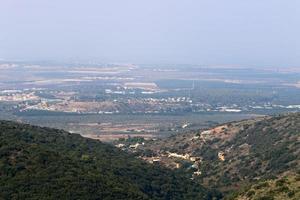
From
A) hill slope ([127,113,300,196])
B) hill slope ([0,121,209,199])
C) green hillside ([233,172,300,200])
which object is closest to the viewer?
green hillside ([233,172,300,200])

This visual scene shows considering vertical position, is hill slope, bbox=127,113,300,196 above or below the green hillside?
below

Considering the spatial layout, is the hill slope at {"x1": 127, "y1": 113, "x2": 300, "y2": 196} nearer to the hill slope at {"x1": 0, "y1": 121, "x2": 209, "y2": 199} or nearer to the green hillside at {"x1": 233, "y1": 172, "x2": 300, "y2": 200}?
the hill slope at {"x1": 0, "y1": 121, "x2": 209, "y2": 199}

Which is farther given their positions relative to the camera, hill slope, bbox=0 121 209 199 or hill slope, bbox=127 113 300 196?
hill slope, bbox=127 113 300 196

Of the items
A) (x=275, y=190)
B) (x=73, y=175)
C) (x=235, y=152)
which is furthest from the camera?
(x=235, y=152)

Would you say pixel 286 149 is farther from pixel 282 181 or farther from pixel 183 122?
pixel 183 122

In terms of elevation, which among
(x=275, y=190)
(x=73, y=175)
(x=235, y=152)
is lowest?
(x=235, y=152)

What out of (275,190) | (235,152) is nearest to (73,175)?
(275,190)

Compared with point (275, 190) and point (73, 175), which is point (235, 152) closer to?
point (73, 175)

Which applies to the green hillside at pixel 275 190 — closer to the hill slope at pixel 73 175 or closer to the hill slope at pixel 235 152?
the hill slope at pixel 73 175

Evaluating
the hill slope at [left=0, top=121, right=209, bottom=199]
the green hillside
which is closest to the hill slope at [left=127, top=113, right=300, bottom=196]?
the hill slope at [left=0, top=121, right=209, bottom=199]
